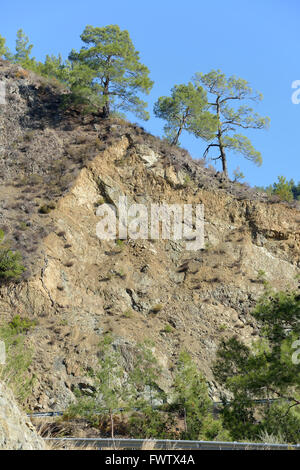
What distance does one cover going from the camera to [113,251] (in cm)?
3219

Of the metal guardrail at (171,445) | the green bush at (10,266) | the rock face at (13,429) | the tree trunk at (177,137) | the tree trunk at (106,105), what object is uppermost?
the tree trunk at (106,105)

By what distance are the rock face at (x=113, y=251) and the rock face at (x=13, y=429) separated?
16.9 m

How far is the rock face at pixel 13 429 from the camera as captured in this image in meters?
6.23

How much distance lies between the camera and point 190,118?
40969 millimetres

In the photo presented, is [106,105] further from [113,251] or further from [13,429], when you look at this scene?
[13,429]

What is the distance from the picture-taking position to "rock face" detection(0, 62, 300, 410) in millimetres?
26797

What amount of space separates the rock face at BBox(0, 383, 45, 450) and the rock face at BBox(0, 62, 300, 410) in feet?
55.5

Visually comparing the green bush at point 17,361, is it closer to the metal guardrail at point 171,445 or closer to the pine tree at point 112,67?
the metal guardrail at point 171,445

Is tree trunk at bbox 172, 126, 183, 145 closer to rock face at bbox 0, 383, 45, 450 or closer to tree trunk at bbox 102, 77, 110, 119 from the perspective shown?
tree trunk at bbox 102, 77, 110, 119

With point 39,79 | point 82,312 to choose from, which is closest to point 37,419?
point 82,312

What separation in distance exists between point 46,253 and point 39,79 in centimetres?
2177

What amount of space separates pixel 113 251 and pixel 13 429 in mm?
A: 25816

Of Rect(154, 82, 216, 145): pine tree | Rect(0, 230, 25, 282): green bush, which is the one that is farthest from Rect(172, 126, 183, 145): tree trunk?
Rect(0, 230, 25, 282): green bush

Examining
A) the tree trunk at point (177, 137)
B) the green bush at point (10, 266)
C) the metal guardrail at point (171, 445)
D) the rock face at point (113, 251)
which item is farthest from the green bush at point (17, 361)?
the tree trunk at point (177, 137)
